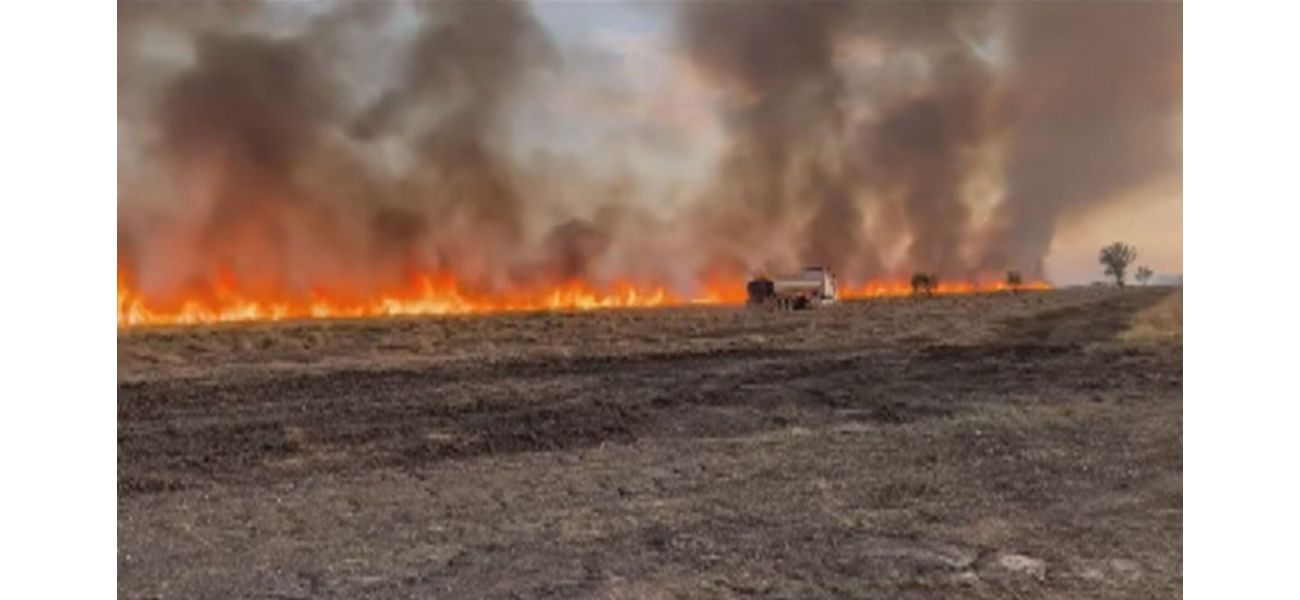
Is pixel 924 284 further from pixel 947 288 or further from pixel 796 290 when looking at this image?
pixel 796 290

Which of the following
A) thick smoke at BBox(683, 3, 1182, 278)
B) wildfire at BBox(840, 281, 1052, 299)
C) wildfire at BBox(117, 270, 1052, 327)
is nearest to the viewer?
wildfire at BBox(117, 270, 1052, 327)

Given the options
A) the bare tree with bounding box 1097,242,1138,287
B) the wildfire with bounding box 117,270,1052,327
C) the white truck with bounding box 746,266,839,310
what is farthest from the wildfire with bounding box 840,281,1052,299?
the bare tree with bounding box 1097,242,1138,287

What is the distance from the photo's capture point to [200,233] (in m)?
5.23

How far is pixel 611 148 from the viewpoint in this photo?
5645 millimetres

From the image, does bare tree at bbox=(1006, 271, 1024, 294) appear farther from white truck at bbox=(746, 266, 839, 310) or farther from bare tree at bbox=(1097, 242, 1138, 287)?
white truck at bbox=(746, 266, 839, 310)

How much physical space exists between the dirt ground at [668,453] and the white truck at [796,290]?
0.23 ft

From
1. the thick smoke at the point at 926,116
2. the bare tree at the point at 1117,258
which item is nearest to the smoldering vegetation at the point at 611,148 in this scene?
the thick smoke at the point at 926,116

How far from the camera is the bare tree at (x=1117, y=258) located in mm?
5871

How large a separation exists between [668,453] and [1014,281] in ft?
7.01

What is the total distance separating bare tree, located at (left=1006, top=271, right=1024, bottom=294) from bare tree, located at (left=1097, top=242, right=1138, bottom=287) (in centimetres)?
43

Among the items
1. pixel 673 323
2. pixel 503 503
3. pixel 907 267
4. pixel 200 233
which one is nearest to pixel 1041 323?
pixel 907 267

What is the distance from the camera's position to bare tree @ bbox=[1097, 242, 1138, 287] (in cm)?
587

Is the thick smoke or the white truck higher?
the thick smoke

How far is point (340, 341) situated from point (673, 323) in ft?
5.68
